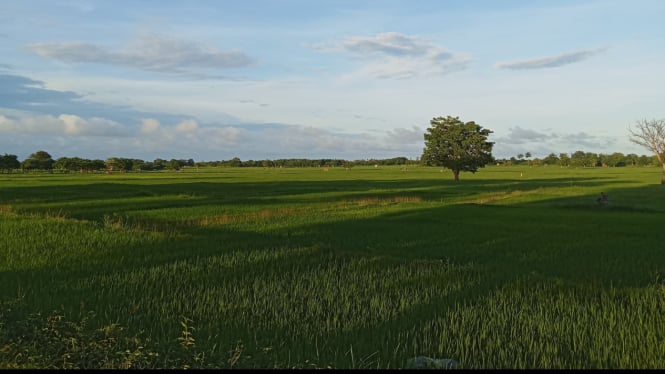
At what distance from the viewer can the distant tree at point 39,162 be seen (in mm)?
109438

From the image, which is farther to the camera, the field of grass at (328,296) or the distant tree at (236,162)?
the distant tree at (236,162)

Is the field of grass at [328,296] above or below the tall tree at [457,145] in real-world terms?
below

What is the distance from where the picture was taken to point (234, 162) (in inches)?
6845

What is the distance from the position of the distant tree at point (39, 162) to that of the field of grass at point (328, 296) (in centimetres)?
10903

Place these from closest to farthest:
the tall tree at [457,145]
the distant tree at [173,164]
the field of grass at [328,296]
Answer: the field of grass at [328,296] < the tall tree at [457,145] < the distant tree at [173,164]

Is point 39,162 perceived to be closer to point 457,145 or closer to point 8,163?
point 8,163

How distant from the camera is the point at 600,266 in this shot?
9.80m

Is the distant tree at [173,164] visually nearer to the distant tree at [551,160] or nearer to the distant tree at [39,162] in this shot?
the distant tree at [39,162]

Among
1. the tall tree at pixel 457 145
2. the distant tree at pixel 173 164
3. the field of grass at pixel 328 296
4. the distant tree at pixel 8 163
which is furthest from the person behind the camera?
the distant tree at pixel 173 164

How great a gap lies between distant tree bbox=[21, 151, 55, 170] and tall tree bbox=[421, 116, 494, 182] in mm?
93421

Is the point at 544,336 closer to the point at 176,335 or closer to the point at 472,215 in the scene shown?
the point at 176,335

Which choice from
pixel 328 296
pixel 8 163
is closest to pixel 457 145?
pixel 328 296

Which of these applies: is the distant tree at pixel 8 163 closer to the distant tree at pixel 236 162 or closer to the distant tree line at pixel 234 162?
the distant tree line at pixel 234 162

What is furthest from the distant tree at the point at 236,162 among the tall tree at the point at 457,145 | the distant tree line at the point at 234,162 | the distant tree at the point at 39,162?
the tall tree at the point at 457,145
